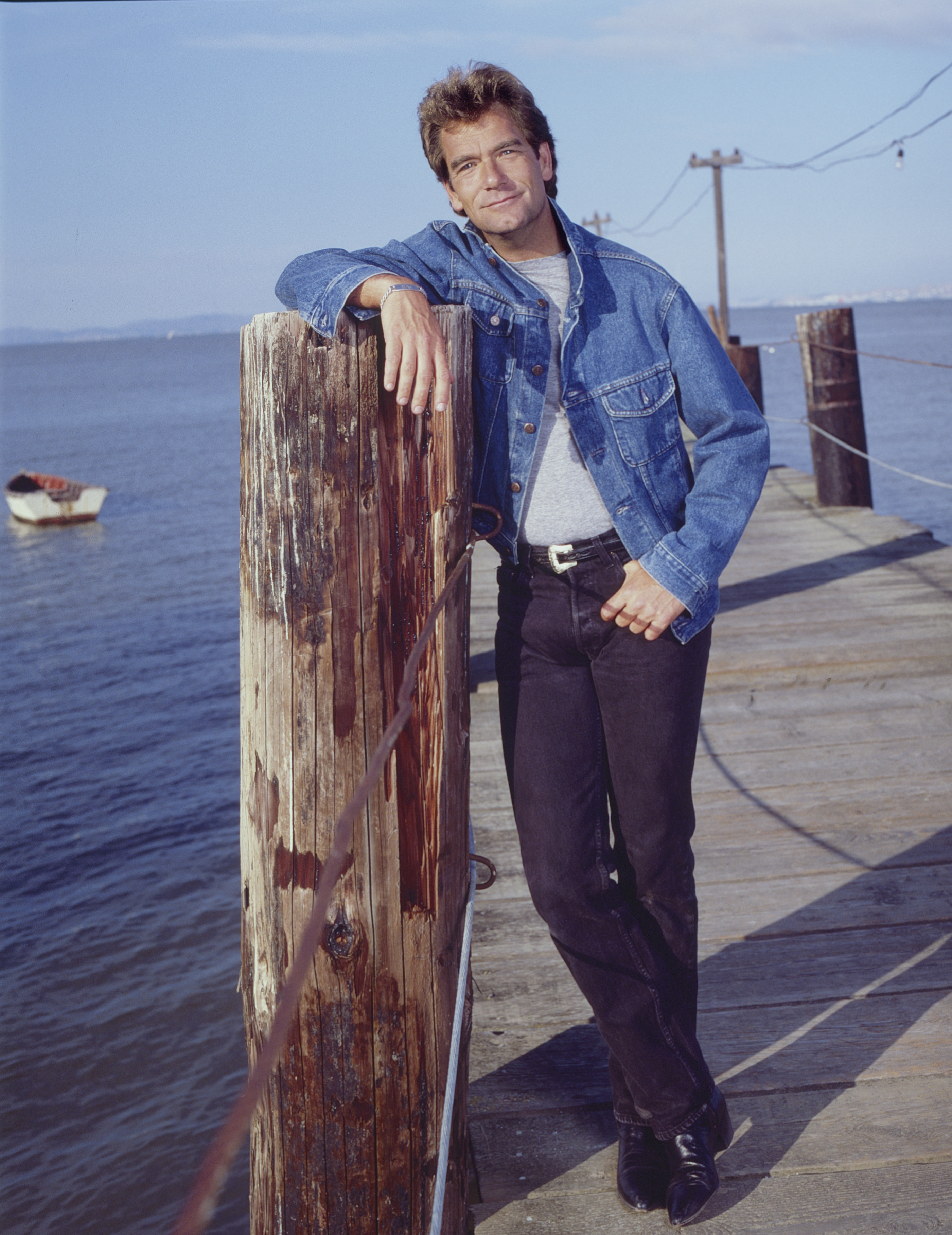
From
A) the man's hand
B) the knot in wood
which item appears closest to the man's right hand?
the man's hand

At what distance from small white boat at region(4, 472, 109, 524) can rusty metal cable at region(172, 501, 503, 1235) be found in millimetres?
23671

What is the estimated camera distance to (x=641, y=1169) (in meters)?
2.16

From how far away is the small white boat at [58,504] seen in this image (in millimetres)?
23812

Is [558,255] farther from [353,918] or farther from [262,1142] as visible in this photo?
[262,1142]

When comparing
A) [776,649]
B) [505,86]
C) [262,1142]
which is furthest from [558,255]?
[776,649]

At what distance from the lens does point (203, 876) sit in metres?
7.16

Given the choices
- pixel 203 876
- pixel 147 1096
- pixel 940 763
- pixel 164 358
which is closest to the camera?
pixel 940 763

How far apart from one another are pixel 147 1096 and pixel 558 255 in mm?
4628

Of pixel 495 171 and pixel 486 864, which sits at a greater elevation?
pixel 495 171

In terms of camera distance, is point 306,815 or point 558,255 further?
point 558,255

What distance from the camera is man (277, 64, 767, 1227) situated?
2000 mm

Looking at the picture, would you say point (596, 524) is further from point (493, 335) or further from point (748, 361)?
point (748, 361)

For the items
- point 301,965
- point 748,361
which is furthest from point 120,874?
point 748,361

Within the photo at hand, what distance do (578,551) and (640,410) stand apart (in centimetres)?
29
